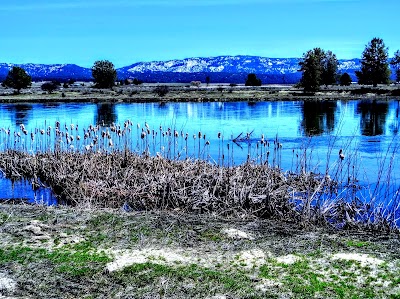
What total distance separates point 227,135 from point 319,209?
2151 cm

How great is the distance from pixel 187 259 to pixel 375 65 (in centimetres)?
9715

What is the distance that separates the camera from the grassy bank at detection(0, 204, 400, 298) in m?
7.85

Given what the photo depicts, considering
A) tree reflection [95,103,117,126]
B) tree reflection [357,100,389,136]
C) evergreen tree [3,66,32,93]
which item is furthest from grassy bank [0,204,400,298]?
evergreen tree [3,66,32,93]

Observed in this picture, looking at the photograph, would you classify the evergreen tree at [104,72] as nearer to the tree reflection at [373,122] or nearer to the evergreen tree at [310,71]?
the evergreen tree at [310,71]

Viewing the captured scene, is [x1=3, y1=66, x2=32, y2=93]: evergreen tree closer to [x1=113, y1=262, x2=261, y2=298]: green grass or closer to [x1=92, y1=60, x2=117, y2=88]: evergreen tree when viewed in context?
[x1=92, y1=60, x2=117, y2=88]: evergreen tree

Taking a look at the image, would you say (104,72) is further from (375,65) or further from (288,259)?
(288,259)

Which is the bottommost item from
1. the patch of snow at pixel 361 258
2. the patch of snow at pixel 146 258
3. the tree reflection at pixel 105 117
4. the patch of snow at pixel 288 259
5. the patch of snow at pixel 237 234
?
the patch of snow at pixel 146 258

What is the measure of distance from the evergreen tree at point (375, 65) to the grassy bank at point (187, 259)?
9238 centimetres

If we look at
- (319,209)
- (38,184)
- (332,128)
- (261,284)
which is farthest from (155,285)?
(332,128)

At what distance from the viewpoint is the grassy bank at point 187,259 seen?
25.7 ft

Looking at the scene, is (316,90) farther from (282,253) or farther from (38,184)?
(282,253)

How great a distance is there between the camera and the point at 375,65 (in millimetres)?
98688

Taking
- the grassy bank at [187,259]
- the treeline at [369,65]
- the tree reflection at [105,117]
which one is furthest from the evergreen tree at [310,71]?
the grassy bank at [187,259]

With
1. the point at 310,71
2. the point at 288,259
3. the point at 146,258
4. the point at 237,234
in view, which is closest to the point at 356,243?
the point at 288,259
